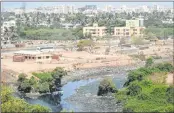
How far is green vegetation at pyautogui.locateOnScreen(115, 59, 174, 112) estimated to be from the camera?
5434 mm

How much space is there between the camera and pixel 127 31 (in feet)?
48.8

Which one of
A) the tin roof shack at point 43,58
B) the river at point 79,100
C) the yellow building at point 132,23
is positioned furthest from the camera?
the yellow building at point 132,23

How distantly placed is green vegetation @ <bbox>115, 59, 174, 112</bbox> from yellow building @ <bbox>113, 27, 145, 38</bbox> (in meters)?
6.95

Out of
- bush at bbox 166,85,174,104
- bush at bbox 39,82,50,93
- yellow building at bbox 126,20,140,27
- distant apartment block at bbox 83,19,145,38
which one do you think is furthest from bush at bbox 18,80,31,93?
yellow building at bbox 126,20,140,27

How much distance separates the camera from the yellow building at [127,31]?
576 inches

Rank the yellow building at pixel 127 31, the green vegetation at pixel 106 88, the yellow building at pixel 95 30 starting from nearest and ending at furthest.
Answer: the green vegetation at pixel 106 88
the yellow building at pixel 127 31
the yellow building at pixel 95 30

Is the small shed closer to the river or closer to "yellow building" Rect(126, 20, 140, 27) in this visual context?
the river

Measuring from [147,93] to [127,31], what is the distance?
8846 millimetres

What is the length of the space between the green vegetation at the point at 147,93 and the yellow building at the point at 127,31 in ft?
22.8

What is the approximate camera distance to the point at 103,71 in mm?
9867

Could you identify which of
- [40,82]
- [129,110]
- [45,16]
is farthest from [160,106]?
[45,16]

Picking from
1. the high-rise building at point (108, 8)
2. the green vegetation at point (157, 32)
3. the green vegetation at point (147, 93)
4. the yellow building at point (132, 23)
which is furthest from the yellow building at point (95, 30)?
the green vegetation at point (147, 93)

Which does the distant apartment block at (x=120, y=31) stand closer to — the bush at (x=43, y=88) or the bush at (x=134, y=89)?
the bush at (x=43, y=88)

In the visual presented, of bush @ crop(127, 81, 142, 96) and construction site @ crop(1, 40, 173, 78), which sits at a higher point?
bush @ crop(127, 81, 142, 96)
